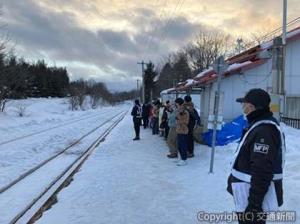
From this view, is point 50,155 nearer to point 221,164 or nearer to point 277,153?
point 221,164

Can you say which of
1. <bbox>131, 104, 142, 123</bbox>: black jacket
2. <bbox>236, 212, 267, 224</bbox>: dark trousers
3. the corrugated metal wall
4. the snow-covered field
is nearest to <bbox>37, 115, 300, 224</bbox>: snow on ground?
A: the snow-covered field

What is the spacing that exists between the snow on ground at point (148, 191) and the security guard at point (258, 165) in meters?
2.96

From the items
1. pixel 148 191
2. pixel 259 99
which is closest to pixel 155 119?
pixel 148 191

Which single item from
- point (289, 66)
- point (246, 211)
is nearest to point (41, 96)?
point (289, 66)

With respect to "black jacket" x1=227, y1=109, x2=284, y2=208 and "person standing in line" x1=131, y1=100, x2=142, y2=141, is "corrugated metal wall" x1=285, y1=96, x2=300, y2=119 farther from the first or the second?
"black jacket" x1=227, y1=109, x2=284, y2=208

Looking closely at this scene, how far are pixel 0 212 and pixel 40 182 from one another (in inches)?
103

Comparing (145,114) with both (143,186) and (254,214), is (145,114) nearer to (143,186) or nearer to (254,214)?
(143,186)

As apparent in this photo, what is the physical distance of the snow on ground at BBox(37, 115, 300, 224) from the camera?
734 cm

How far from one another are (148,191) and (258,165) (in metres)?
5.35

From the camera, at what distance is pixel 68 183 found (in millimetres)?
10062

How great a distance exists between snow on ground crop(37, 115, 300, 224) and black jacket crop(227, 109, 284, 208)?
10.1 ft

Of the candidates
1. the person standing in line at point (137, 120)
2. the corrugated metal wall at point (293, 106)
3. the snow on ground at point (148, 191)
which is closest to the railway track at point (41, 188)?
the snow on ground at point (148, 191)

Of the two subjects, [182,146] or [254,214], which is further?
[182,146]

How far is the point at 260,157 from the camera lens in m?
4.00
